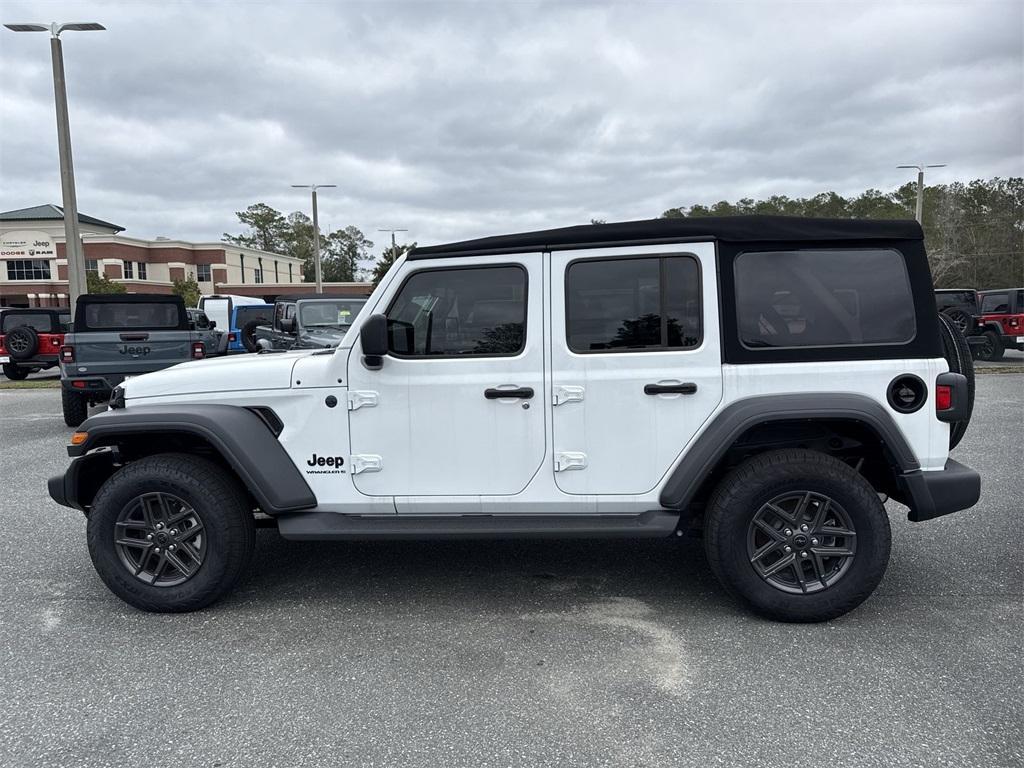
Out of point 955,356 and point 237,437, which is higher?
point 955,356

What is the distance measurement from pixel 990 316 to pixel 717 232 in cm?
1661

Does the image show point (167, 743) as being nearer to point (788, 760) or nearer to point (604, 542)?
point (788, 760)

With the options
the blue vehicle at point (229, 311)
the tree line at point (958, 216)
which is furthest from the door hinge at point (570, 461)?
the tree line at point (958, 216)

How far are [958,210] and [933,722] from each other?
61526mm

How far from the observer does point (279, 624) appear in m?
3.70

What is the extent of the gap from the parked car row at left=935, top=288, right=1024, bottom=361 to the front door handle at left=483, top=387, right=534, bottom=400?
15632 mm

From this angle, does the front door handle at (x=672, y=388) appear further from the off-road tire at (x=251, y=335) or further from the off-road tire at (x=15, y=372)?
the off-road tire at (x=15, y=372)

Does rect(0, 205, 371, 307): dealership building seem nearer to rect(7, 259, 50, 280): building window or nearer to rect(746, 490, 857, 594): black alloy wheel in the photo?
rect(7, 259, 50, 280): building window

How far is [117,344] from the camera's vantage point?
939 centimetres

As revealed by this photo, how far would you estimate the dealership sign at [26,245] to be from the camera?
54.8 m

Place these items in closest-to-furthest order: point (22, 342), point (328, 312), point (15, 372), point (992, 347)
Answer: point (328, 312)
point (22, 342)
point (15, 372)
point (992, 347)

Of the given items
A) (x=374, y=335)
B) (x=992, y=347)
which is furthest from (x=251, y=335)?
(x=992, y=347)

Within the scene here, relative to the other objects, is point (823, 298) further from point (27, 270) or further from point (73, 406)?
point (27, 270)

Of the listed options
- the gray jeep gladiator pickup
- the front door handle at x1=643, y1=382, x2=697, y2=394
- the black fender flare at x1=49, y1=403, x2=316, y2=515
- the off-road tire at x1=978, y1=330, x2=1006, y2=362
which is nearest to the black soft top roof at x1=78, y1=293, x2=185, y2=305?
the gray jeep gladiator pickup
